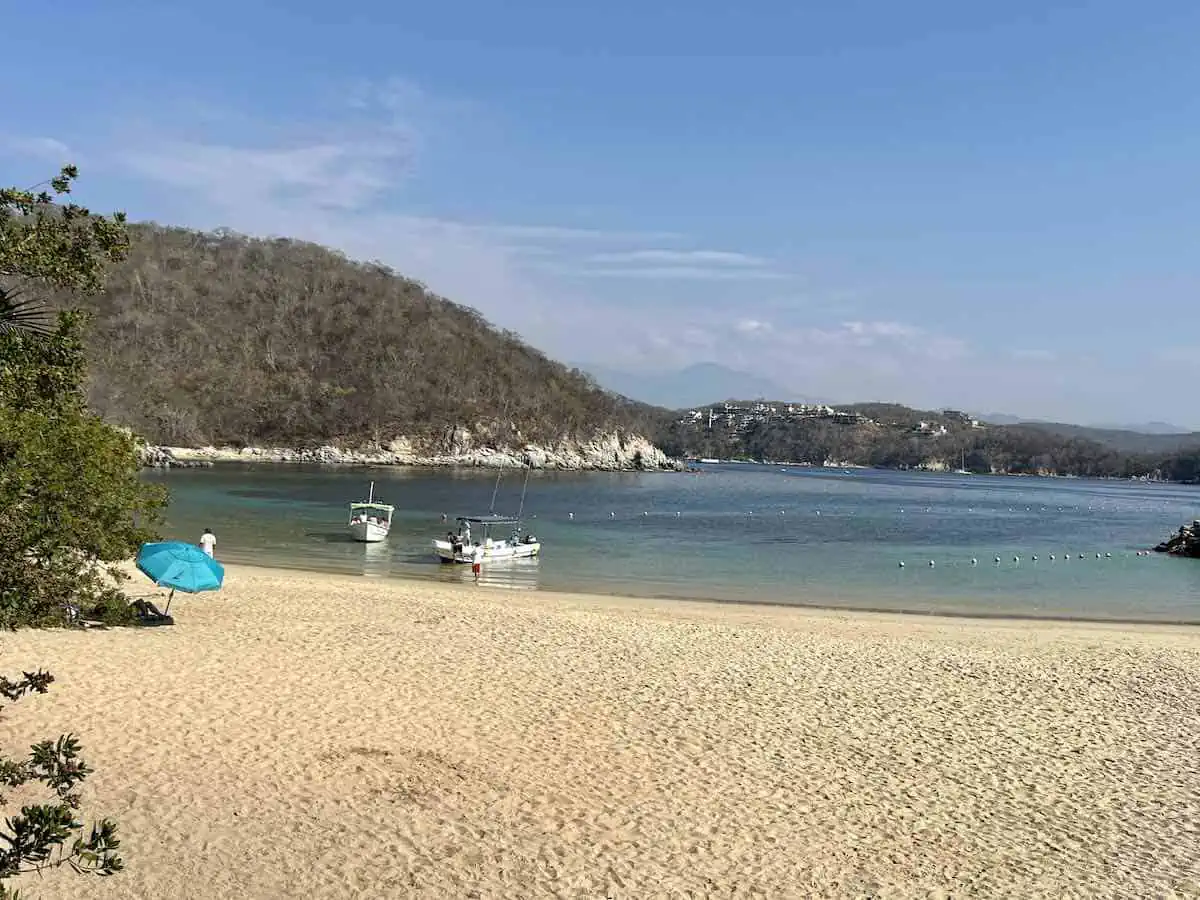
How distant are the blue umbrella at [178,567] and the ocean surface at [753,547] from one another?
49.2 ft

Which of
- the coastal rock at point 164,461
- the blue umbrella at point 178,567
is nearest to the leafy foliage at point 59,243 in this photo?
the blue umbrella at point 178,567

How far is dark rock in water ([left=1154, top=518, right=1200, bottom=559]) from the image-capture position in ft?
159

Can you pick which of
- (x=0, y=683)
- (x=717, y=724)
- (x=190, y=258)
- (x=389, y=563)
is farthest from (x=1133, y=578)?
(x=190, y=258)

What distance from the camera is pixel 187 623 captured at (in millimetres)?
17250

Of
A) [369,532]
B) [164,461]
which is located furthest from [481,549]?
[164,461]

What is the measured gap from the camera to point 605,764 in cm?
1051

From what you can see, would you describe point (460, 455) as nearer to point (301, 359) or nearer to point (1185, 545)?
point (301, 359)

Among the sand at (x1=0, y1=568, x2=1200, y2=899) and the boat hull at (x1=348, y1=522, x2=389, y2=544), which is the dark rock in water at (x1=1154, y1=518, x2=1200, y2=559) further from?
the boat hull at (x1=348, y1=522, x2=389, y2=544)

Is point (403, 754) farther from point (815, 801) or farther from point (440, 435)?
point (440, 435)

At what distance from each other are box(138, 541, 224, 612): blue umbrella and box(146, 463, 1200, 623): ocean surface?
15.0 meters

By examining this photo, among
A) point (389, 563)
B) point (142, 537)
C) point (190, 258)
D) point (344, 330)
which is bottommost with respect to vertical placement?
point (389, 563)

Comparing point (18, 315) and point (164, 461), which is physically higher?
point (18, 315)

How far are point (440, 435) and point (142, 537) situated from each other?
132635mm

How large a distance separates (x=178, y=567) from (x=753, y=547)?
111ft
